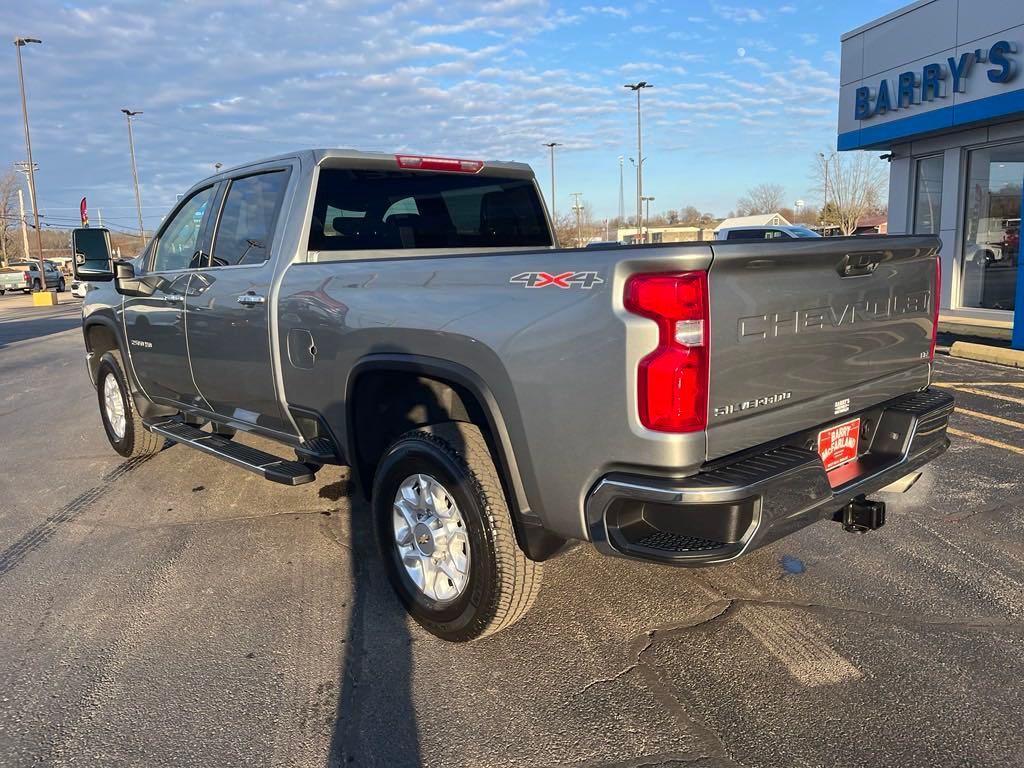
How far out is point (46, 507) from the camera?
520 cm

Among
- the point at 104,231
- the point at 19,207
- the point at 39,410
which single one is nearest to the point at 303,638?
the point at 104,231

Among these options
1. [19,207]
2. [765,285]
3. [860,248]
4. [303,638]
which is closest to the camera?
[765,285]

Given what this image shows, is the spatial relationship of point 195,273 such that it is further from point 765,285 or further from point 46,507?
point 765,285

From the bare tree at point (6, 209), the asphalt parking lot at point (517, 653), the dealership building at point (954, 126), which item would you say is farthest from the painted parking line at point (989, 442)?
the bare tree at point (6, 209)

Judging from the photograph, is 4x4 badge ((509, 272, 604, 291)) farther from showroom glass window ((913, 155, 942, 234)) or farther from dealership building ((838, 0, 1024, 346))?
showroom glass window ((913, 155, 942, 234))

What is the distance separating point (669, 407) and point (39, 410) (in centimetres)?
Result: 845

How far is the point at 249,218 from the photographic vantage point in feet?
14.8

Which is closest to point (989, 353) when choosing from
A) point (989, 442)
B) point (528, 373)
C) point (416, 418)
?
point (989, 442)

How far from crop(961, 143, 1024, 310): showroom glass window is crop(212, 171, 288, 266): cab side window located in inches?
548

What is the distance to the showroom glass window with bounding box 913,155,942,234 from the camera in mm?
15352

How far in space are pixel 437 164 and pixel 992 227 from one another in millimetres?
13611

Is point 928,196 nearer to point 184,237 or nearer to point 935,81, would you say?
point 935,81

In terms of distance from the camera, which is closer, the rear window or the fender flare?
the fender flare

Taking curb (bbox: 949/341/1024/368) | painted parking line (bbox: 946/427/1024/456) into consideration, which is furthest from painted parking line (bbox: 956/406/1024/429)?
curb (bbox: 949/341/1024/368)
